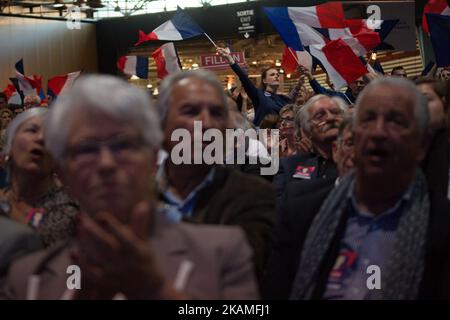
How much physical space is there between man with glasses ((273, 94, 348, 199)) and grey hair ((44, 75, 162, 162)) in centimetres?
A: 292

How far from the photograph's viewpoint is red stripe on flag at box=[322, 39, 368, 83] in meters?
6.81

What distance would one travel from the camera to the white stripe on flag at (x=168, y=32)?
8609 mm

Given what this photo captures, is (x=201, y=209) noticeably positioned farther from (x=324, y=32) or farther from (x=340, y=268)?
(x=324, y=32)

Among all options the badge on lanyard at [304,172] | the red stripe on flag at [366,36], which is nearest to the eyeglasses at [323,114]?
the badge on lanyard at [304,172]

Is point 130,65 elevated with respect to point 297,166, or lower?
elevated

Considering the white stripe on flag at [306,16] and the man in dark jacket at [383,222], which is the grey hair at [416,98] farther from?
the white stripe on flag at [306,16]

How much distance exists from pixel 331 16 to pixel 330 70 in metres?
0.82

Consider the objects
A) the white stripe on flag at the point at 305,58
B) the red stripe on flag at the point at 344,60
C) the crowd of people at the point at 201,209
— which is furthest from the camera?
the white stripe on flag at the point at 305,58

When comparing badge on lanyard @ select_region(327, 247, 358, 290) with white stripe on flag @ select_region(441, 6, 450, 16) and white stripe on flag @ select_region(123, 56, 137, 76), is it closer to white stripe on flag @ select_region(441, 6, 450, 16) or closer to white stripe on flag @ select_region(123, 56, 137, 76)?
white stripe on flag @ select_region(441, 6, 450, 16)

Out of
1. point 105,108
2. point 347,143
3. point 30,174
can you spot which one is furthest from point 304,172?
point 105,108

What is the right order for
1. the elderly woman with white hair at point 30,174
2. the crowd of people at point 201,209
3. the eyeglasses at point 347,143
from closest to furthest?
the crowd of people at point 201,209
the elderly woman with white hair at point 30,174
the eyeglasses at point 347,143

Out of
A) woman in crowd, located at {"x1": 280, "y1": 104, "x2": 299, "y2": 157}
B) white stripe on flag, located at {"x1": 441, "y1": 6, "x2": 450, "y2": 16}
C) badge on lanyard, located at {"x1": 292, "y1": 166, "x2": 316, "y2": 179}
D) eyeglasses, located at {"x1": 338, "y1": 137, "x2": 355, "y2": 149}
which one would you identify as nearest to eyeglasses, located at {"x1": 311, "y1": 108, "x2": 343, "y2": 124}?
badge on lanyard, located at {"x1": 292, "y1": 166, "x2": 316, "y2": 179}

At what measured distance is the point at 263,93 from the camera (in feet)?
23.8

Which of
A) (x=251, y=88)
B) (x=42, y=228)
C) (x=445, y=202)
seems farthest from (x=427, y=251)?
(x=251, y=88)
